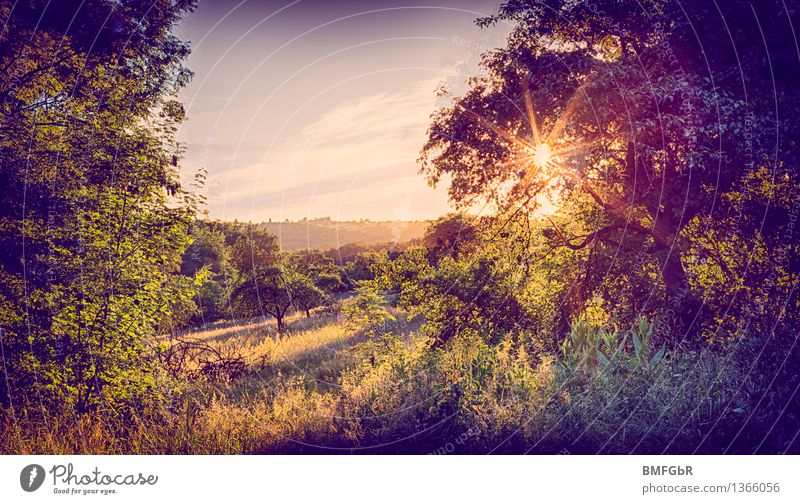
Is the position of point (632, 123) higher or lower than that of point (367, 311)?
higher

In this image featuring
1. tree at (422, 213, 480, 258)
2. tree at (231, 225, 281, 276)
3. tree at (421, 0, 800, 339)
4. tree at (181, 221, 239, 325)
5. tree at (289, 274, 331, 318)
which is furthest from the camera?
tree at (181, 221, 239, 325)

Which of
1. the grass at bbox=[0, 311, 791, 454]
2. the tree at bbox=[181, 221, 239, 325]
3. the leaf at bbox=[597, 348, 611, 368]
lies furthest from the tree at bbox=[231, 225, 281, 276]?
the leaf at bbox=[597, 348, 611, 368]

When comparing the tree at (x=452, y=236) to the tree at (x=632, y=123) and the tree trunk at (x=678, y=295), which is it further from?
the tree trunk at (x=678, y=295)

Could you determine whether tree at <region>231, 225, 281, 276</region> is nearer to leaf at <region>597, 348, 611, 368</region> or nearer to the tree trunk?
the tree trunk

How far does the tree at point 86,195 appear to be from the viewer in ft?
19.7

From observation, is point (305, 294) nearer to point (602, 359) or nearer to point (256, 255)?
point (256, 255)

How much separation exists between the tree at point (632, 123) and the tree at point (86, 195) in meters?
5.06

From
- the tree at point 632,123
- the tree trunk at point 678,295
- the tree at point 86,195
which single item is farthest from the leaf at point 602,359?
the tree at point 86,195

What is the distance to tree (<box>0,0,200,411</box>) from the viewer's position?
5996 millimetres

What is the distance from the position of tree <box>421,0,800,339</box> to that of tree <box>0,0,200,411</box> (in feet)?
16.6

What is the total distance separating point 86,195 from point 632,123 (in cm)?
831

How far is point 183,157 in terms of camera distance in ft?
25.2

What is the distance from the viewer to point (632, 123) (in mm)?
7125

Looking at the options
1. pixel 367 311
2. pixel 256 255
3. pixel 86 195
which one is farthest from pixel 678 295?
pixel 256 255
